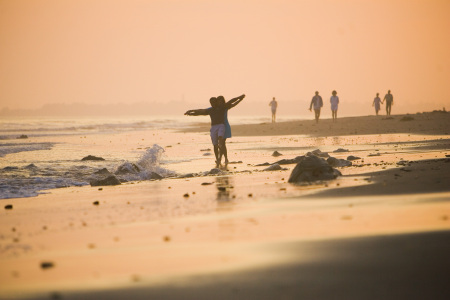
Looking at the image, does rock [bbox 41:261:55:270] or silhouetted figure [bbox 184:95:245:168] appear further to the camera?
silhouetted figure [bbox 184:95:245:168]

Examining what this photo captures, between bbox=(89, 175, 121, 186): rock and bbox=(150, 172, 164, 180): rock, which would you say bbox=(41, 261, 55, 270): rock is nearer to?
bbox=(89, 175, 121, 186): rock

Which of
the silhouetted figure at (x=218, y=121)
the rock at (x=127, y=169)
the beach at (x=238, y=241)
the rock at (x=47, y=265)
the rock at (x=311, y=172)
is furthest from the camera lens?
the silhouetted figure at (x=218, y=121)

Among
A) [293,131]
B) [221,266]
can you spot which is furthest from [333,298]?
[293,131]

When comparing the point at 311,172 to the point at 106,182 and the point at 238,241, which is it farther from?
the point at 238,241

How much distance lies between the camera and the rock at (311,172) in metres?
11.2

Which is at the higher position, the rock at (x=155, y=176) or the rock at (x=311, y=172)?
the rock at (x=311, y=172)

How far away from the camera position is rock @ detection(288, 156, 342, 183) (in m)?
11.2

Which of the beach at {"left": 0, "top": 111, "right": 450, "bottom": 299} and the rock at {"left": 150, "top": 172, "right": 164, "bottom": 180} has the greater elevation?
the beach at {"left": 0, "top": 111, "right": 450, "bottom": 299}

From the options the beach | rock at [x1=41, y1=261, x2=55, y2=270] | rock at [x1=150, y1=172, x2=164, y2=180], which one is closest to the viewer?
the beach

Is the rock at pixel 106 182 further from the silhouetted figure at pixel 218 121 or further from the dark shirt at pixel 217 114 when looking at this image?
the dark shirt at pixel 217 114

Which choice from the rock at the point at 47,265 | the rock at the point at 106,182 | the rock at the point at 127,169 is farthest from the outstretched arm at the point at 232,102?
the rock at the point at 47,265

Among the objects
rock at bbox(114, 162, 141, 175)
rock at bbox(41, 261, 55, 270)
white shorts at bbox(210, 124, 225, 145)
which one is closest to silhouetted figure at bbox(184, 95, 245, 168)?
white shorts at bbox(210, 124, 225, 145)

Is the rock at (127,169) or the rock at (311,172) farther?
the rock at (127,169)

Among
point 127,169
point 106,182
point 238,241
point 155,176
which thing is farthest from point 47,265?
point 127,169
